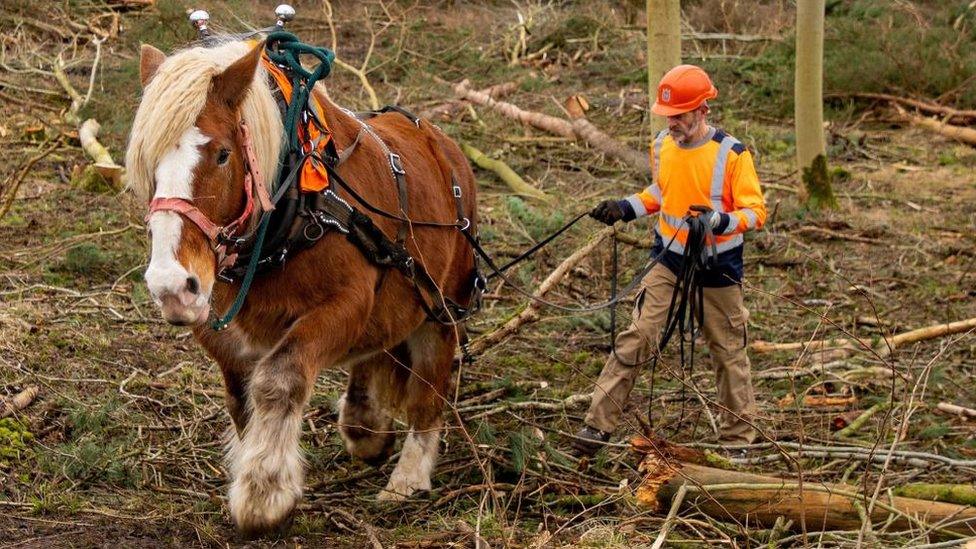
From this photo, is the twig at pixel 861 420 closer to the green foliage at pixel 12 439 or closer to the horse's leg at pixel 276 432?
the horse's leg at pixel 276 432

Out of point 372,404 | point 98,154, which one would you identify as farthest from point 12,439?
point 98,154

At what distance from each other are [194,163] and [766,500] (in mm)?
2422

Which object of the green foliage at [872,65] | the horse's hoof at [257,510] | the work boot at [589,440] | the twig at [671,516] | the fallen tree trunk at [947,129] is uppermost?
the horse's hoof at [257,510]

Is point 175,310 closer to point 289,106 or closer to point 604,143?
point 289,106

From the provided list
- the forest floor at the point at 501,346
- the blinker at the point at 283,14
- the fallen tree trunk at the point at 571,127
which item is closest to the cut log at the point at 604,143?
the fallen tree trunk at the point at 571,127

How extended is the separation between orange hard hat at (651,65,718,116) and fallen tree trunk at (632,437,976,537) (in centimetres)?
156

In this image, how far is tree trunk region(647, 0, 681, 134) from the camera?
9469mm

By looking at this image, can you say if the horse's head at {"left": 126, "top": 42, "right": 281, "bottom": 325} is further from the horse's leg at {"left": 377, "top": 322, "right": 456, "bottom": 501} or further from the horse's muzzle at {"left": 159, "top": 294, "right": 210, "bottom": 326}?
the horse's leg at {"left": 377, "top": 322, "right": 456, "bottom": 501}

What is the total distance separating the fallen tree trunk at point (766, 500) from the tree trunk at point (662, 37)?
16.8 ft

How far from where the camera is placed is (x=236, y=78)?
166 inches

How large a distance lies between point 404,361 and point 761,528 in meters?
2.14

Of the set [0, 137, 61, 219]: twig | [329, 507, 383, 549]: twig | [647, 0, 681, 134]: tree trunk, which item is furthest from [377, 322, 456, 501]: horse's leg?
[647, 0, 681, 134]: tree trunk

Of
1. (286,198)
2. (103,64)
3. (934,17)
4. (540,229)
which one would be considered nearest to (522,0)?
(934,17)

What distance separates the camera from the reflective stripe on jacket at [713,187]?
18.2 ft
